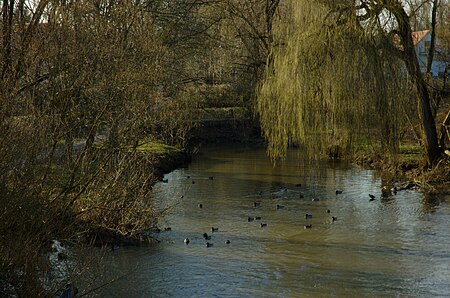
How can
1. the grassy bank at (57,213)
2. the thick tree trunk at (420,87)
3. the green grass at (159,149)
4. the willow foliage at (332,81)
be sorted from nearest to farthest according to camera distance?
the grassy bank at (57,213) → the willow foliage at (332,81) → the thick tree trunk at (420,87) → the green grass at (159,149)

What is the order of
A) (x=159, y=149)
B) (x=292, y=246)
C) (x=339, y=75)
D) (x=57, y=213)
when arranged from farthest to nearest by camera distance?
(x=159, y=149)
(x=339, y=75)
(x=292, y=246)
(x=57, y=213)

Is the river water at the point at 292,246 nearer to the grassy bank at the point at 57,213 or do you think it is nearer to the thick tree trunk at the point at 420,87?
the grassy bank at the point at 57,213

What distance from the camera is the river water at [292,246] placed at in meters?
9.41

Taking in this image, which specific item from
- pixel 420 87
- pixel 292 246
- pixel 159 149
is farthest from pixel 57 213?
pixel 159 149

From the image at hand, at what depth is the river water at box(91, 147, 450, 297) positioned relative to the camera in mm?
9414

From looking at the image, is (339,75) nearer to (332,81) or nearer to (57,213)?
(332,81)

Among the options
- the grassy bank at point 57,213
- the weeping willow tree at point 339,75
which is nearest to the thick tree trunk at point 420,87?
the weeping willow tree at point 339,75

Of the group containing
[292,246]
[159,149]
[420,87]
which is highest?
[420,87]

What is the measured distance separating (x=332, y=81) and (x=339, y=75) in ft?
0.77

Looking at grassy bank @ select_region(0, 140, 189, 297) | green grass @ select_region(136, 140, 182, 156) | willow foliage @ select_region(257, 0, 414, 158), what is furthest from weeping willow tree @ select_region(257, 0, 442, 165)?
green grass @ select_region(136, 140, 182, 156)

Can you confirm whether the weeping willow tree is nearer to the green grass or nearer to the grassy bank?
the grassy bank

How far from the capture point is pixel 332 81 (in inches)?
602

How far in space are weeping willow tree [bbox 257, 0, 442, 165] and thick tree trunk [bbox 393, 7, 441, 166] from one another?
70 millimetres

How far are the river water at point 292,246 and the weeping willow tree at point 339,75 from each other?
185 cm
